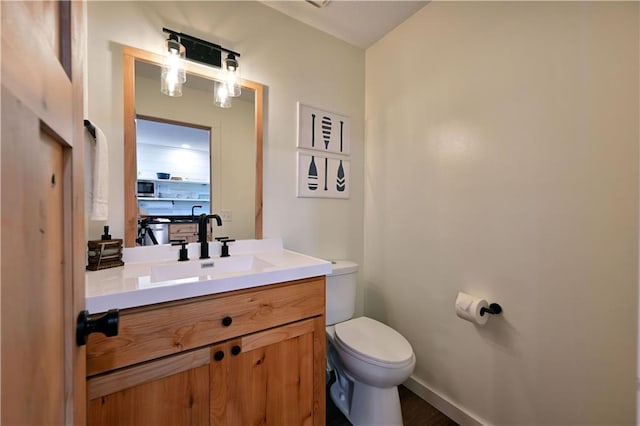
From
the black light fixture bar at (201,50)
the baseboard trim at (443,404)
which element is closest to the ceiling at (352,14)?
the black light fixture bar at (201,50)

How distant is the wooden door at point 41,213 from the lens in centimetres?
26

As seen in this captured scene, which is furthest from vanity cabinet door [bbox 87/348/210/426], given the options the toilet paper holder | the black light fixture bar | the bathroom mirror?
the black light fixture bar

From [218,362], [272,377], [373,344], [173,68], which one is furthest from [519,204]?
[173,68]

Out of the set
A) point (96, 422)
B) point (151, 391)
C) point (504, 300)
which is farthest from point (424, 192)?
point (96, 422)

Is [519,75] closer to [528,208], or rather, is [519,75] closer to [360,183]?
[528,208]

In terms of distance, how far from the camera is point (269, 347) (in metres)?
1.08

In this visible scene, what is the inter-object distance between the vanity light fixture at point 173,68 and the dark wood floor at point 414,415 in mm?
1974

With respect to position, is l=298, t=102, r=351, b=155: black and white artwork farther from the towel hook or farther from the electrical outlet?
the towel hook

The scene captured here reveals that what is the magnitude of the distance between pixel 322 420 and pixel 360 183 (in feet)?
4.83

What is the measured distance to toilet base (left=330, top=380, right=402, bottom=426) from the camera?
134 centimetres

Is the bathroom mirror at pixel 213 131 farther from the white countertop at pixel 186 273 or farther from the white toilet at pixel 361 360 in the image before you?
the white toilet at pixel 361 360

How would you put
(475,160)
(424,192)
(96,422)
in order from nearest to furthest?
(96,422) < (475,160) < (424,192)

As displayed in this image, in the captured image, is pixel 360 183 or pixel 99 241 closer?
A: pixel 99 241

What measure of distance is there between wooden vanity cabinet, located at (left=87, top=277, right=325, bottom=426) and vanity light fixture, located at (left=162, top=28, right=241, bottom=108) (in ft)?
3.63
